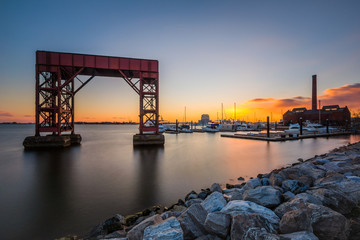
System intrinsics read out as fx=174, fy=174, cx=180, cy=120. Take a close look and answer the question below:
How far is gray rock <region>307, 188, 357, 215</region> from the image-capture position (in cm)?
358

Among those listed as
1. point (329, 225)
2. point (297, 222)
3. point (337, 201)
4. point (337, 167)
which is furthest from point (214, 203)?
point (337, 167)

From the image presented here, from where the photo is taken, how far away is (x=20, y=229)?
185 inches

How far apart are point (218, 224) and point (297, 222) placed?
3.97 ft

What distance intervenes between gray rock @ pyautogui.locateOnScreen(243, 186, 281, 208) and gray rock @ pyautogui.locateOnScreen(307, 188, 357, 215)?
2.84ft

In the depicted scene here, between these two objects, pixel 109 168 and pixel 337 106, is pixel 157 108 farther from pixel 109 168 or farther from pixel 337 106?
pixel 337 106

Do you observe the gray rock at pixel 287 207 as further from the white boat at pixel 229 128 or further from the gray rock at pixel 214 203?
the white boat at pixel 229 128

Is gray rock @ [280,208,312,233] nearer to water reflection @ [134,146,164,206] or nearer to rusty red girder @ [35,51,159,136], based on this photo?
water reflection @ [134,146,164,206]

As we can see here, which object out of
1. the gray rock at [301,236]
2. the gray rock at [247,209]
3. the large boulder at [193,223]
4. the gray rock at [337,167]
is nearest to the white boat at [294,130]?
the gray rock at [337,167]

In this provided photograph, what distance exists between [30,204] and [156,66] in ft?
53.6

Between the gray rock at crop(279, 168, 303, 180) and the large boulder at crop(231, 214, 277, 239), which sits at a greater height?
the large boulder at crop(231, 214, 277, 239)

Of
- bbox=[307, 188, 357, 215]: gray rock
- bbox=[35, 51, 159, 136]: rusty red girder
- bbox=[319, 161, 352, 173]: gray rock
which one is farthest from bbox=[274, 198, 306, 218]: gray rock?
bbox=[35, 51, 159, 136]: rusty red girder

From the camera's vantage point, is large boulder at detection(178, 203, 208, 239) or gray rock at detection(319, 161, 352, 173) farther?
gray rock at detection(319, 161, 352, 173)

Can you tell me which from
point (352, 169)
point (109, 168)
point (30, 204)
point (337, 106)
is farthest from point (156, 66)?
point (337, 106)

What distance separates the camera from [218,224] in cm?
304
